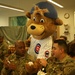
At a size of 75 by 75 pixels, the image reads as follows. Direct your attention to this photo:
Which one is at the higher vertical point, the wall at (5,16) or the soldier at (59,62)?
the wall at (5,16)

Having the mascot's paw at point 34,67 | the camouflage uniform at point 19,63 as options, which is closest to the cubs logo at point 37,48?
the camouflage uniform at point 19,63

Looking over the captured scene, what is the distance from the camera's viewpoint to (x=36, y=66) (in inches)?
90.0

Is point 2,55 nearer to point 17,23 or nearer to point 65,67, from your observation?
point 65,67

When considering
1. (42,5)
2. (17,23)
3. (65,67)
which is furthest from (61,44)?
(17,23)

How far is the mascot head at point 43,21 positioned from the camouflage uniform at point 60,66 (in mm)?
672

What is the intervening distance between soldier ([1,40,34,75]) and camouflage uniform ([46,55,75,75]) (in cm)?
52

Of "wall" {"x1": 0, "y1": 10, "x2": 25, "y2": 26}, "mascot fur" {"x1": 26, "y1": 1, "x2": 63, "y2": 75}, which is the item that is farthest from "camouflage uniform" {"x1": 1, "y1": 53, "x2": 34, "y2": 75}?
"wall" {"x1": 0, "y1": 10, "x2": 25, "y2": 26}

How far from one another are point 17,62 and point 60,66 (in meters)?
0.80

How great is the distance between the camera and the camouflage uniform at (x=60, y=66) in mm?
1955

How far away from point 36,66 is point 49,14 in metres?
0.96

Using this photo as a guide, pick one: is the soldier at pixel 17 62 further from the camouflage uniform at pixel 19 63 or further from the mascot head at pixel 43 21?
the mascot head at pixel 43 21

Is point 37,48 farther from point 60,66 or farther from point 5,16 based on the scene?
point 5,16

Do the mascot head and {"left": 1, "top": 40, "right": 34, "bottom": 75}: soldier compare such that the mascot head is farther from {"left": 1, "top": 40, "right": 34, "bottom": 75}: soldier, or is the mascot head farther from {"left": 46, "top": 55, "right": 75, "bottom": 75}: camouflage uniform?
{"left": 46, "top": 55, "right": 75, "bottom": 75}: camouflage uniform

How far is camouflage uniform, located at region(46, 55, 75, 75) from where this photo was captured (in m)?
1.95
